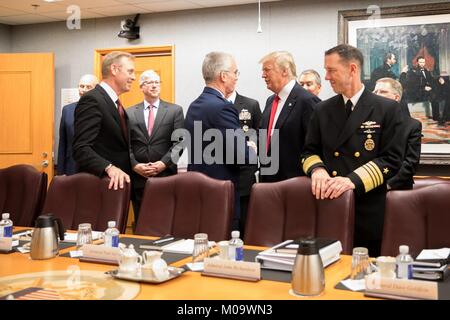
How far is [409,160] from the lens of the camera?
3.47m

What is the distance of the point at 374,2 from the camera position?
200 inches

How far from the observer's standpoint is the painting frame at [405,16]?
190 inches

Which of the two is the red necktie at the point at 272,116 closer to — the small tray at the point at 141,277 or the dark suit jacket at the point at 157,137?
the dark suit jacket at the point at 157,137

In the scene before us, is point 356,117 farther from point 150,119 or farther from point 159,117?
point 150,119

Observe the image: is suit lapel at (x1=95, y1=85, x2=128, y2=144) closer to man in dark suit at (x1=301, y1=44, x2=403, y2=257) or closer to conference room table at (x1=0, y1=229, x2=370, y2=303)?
man in dark suit at (x1=301, y1=44, x2=403, y2=257)

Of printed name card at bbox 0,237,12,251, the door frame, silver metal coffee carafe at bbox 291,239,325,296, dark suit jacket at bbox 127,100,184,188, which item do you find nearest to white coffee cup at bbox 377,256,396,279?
silver metal coffee carafe at bbox 291,239,325,296

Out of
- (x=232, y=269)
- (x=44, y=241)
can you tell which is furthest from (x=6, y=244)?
(x=232, y=269)

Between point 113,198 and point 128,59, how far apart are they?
113 cm

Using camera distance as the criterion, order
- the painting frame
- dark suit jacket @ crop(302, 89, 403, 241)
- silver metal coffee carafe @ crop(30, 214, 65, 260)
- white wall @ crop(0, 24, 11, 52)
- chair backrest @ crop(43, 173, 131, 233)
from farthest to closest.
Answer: white wall @ crop(0, 24, 11, 52), the painting frame, chair backrest @ crop(43, 173, 131, 233), dark suit jacket @ crop(302, 89, 403, 241), silver metal coffee carafe @ crop(30, 214, 65, 260)

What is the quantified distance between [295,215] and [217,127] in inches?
34.7

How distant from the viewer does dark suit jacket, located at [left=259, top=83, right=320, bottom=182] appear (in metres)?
3.23

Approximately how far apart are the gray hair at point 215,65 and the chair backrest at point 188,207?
0.73 m

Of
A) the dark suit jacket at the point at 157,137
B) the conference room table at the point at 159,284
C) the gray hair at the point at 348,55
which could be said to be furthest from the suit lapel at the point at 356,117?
the dark suit jacket at the point at 157,137
